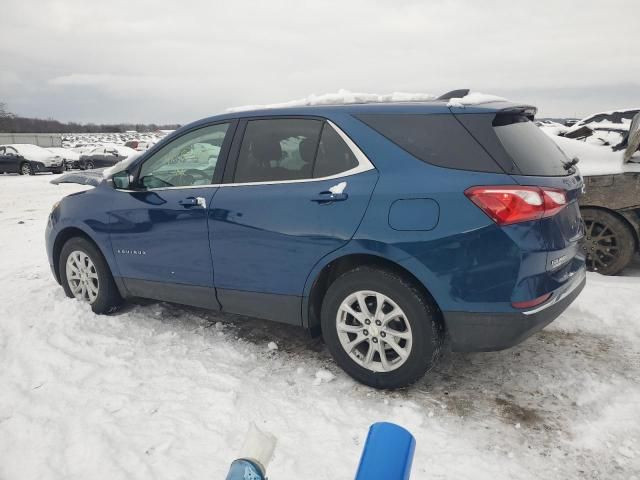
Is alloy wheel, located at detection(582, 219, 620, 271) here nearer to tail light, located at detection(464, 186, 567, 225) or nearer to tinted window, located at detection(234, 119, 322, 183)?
tail light, located at detection(464, 186, 567, 225)

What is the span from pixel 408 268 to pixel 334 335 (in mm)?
712

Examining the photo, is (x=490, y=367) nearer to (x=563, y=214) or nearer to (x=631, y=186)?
(x=563, y=214)

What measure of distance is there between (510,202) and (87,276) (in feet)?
12.2

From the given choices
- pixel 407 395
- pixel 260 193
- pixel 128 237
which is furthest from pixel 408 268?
pixel 128 237

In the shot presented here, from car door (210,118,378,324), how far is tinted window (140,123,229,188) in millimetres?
249

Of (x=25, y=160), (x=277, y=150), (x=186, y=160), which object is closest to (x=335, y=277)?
(x=277, y=150)

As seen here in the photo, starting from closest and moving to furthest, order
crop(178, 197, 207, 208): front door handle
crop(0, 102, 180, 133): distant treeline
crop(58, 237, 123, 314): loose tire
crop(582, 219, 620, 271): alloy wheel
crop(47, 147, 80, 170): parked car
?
crop(178, 197, 207, 208): front door handle, crop(58, 237, 123, 314): loose tire, crop(582, 219, 620, 271): alloy wheel, crop(47, 147, 80, 170): parked car, crop(0, 102, 180, 133): distant treeline

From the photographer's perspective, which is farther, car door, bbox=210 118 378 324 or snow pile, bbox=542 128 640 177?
snow pile, bbox=542 128 640 177

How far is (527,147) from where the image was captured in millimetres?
2836

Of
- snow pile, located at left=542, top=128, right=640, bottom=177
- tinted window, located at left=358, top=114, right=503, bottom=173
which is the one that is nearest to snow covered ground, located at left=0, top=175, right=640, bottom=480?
tinted window, located at left=358, top=114, right=503, bottom=173

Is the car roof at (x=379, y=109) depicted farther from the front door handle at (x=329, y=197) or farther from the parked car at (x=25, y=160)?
the parked car at (x=25, y=160)

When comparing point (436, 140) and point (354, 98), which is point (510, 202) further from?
point (354, 98)

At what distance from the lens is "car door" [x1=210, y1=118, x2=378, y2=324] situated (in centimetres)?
295

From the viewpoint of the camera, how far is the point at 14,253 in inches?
274
